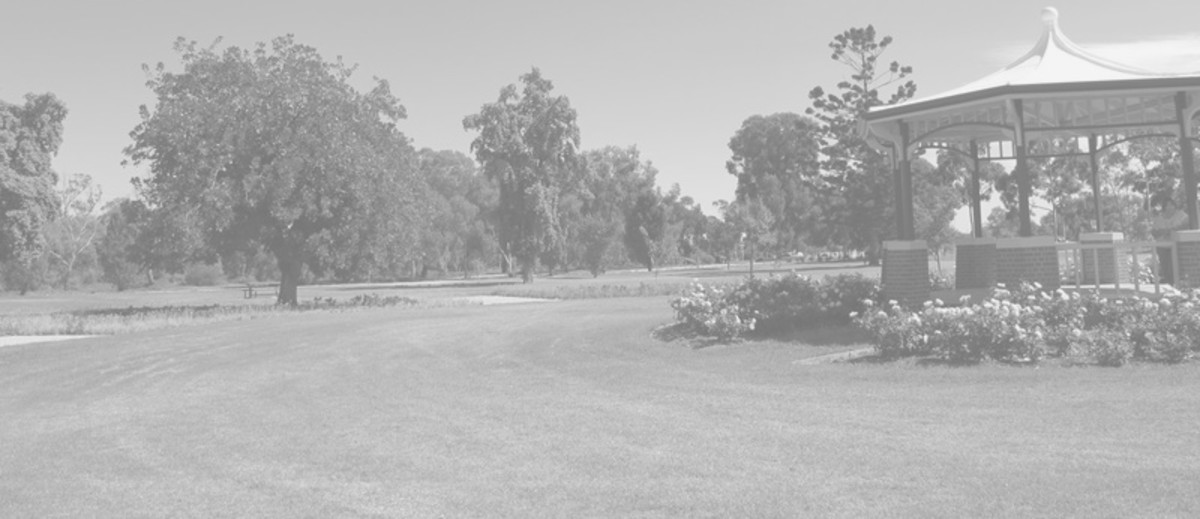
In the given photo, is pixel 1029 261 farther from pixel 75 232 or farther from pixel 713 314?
pixel 75 232

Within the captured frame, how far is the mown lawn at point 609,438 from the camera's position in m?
5.70

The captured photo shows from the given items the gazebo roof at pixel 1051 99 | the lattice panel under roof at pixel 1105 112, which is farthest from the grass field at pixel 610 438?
the lattice panel under roof at pixel 1105 112

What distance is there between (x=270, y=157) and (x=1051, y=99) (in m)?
24.3

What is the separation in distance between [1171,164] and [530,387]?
130 feet

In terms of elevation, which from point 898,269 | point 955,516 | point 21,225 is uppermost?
point 21,225

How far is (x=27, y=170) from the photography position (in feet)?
103

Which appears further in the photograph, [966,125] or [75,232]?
[75,232]

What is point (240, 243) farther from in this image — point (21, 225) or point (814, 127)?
point (814, 127)

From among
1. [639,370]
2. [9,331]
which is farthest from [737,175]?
[639,370]

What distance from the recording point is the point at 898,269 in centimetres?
1495

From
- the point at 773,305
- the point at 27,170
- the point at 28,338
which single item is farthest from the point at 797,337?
the point at 27,170

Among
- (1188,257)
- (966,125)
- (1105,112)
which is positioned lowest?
(1188,257)

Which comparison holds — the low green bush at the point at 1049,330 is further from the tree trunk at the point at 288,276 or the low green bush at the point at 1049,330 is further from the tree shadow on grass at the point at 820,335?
the tree trunk at the point at 288,276

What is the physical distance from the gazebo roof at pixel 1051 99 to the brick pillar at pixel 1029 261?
1.75 meters
